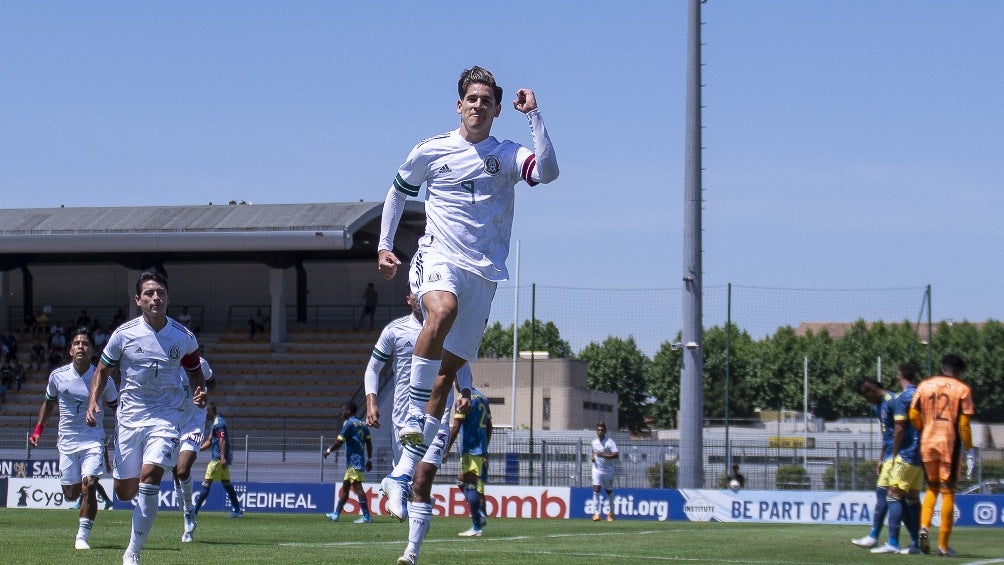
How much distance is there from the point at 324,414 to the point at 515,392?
8.72 metres

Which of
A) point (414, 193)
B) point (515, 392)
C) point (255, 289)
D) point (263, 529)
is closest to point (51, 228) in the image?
point (255, 289)

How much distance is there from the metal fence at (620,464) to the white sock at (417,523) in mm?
23093

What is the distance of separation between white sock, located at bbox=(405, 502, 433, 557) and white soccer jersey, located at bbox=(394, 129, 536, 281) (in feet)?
4.75

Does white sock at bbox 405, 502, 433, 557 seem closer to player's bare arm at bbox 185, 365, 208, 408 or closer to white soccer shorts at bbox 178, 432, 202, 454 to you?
player's bare arm at bbox 185, 365, 208, 408

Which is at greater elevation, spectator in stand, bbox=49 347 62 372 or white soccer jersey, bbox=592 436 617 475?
→ spectator in stand, bbox=49 347 62 372

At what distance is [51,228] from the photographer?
4275cm

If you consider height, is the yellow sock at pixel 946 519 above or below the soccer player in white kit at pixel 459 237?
below

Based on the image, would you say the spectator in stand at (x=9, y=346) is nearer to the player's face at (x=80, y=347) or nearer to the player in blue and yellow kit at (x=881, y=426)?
the player's face at (x=80, y=347)

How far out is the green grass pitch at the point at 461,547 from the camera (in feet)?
35.6

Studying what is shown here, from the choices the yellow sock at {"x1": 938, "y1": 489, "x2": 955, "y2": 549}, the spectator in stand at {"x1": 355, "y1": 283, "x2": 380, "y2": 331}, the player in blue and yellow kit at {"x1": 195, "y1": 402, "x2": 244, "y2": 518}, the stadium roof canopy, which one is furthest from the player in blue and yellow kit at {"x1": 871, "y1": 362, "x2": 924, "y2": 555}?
the spectator in stand at {"x1": 355, "y1": 283, "x2": 380, "y2": 331}

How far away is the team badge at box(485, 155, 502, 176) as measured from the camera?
831cm

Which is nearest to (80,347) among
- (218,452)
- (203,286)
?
(218,452)

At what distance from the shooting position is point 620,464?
33.3 metres

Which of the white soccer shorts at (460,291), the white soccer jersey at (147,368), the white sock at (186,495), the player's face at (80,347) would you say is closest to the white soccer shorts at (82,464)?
the white sock at (186,495)
